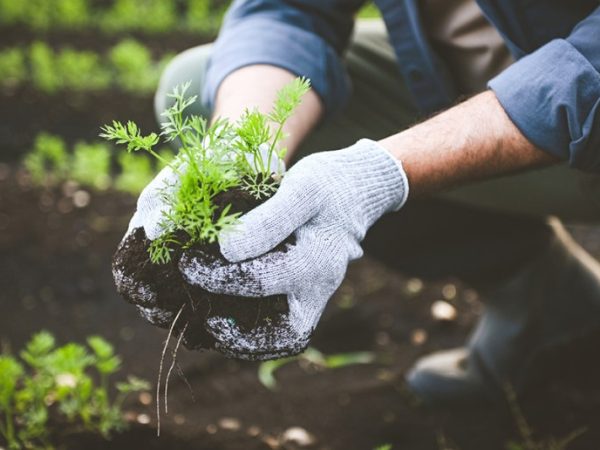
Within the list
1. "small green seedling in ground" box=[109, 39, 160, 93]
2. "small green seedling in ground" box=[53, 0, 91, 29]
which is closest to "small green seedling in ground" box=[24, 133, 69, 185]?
"small green seedling in ground" box=[109, 39, 160, 93]

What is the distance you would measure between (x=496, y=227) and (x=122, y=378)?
1.46 metres

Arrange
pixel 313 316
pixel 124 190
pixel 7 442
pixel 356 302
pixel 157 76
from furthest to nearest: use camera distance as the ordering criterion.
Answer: pixel 157 76 < pixel 124 190 < pixel 356 302 < pixel 7 442 < pixel 313 316

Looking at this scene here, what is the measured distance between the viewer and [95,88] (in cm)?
463

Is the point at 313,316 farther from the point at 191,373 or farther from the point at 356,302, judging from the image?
the point at 356,302

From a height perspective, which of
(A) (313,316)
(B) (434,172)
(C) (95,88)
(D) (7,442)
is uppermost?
(B) (434,172)

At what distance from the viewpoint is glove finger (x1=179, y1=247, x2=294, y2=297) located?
1.06m

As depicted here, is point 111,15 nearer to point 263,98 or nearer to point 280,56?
point 280,56

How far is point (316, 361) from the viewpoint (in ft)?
7.84

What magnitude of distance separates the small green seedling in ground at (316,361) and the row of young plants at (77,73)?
282 cm

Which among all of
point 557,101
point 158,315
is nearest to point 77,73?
point 158,315

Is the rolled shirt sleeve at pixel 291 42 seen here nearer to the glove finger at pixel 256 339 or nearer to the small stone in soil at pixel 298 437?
the glove finger at pixel 256 339

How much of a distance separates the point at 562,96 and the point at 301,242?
600 millimetres

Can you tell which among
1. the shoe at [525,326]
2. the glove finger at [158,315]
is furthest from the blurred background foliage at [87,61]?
the glove finger at [158,315]

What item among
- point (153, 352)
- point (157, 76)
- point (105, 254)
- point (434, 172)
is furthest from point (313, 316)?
point (157, 76)
